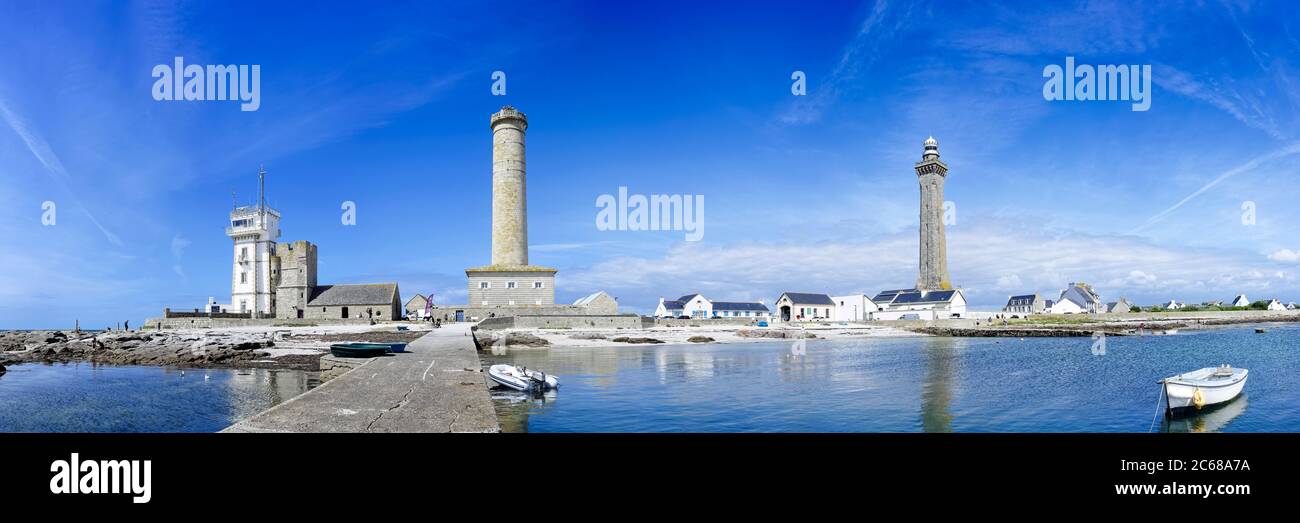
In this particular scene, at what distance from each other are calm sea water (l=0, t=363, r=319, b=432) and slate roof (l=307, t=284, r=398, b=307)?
35299 mm

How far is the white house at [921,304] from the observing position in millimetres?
85812

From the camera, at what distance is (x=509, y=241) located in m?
55.5

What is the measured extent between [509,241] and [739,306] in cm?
4448

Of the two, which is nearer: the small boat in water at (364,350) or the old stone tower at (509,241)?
the small boat in water at (364,350)

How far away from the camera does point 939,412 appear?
59.5 feet

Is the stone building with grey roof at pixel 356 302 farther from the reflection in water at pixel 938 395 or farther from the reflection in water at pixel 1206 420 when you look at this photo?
the reflection in water at pixel 1206 420

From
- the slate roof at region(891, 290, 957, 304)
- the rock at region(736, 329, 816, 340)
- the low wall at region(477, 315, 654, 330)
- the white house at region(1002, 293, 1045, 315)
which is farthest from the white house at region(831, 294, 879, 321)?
the low wall at region(477, 315, 654, 330)

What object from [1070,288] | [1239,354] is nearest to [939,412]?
[1239,354]

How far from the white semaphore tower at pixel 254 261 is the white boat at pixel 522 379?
190ft

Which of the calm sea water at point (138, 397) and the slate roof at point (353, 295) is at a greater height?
the slate roof at point (353, 295)

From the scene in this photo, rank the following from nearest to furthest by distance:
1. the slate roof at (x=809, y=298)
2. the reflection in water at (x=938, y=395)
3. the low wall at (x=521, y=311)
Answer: the reflection in water at (x=938, y=395) → the low wall at (x=521, y=311) → the slate roof at (x=809, y=298)

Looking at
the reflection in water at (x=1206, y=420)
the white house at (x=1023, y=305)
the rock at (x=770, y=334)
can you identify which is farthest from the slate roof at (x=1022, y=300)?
the reflection in water at (x=1206, y=420)

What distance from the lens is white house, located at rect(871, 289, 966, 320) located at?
A: 8581 centimetres
